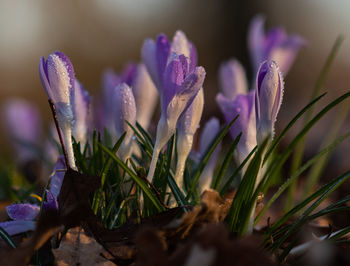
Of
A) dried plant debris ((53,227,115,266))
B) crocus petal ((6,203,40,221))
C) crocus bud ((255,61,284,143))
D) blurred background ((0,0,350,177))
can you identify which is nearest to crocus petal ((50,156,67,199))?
crocus petal ((6,203,40,221))

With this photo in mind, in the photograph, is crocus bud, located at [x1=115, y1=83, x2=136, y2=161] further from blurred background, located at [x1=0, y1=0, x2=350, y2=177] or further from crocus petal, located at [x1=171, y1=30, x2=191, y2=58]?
blurred background, located at [x1=0, y1=0, x2=350, y2=177]

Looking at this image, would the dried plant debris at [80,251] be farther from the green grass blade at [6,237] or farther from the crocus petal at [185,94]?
the crocus petal at [185,94]

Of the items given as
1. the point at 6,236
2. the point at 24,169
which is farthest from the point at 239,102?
the point at 24,169

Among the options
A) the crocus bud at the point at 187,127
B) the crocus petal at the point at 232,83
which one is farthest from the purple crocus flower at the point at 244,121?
the crocus petal at the point at 232,83

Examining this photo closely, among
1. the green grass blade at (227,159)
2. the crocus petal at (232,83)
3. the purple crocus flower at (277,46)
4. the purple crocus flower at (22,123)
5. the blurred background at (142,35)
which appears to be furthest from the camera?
the blurred background at (142,35)

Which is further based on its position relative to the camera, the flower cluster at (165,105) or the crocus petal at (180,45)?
the crocus petal at (180,45)

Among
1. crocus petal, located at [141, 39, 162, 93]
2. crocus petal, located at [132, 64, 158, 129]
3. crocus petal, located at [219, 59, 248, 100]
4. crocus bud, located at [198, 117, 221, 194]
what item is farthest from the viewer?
crocus petal, located at [219, 59, 248, 100]

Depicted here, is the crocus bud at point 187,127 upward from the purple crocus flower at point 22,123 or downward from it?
upward
